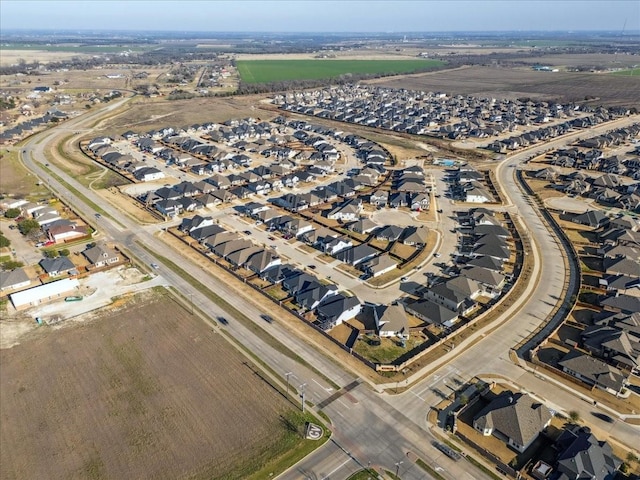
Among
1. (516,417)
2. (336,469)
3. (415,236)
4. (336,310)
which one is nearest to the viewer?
(336,469)

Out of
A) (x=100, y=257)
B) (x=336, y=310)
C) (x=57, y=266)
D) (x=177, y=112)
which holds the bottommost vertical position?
(x=57, y=266)

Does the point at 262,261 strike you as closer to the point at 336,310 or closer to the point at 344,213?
the point at 336,310

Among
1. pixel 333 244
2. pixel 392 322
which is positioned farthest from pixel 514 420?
pixel 333 244

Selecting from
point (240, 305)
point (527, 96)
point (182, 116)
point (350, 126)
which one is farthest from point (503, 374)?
point (527, 96)

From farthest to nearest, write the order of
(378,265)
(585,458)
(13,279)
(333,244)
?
(333,244) < (378,265) < (13,279) < (585,458)

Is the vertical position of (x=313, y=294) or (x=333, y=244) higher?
(x=333, y=244)

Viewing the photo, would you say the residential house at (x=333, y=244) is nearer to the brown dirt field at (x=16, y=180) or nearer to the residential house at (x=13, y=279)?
the residential house at (x=13, y=279)

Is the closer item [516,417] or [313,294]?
[516,417]

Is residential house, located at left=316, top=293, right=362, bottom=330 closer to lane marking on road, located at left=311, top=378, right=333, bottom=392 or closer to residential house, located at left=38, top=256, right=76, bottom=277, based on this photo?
lane marking on road, located at left=311, top=378, right=333, bottom=392
